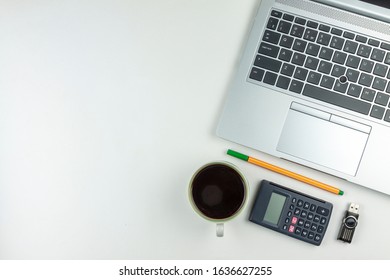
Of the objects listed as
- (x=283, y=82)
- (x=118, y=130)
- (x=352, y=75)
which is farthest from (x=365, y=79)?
(x=118, y=130)

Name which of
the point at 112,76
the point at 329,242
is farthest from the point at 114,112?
the point at 329,242

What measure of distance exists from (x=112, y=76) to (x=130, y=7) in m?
0.12

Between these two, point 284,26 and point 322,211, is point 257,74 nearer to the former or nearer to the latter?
point 284,26

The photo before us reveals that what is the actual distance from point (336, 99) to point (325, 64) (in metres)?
0.06

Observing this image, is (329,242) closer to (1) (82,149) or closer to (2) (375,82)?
(2) (375,82)

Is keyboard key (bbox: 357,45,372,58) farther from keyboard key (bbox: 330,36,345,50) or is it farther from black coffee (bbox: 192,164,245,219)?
black coffee (bbox: 192,164,245,219)

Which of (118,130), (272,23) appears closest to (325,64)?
(272,23)

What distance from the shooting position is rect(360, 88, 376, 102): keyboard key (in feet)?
2.26

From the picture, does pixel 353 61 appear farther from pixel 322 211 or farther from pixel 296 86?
pixel 322 211

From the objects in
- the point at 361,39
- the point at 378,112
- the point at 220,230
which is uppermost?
the point at 361,39

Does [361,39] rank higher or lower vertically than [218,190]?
higher

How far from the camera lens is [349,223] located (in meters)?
0.70

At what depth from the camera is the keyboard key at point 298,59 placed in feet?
2.33

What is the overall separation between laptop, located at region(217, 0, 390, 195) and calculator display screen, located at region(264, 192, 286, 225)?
2.5 inches
